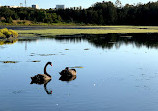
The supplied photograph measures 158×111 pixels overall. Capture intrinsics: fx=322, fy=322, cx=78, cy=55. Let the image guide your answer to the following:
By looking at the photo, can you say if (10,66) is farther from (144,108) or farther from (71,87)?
(144,108)

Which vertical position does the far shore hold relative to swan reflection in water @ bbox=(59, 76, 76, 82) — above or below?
below

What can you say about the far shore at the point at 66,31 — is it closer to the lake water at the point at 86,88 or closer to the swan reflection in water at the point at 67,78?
the lake water at the point at 86,88

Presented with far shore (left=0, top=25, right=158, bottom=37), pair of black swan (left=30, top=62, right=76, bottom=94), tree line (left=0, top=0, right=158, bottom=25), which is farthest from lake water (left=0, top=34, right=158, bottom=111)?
tree line (left=0, top=0, right=158, bottom=25)

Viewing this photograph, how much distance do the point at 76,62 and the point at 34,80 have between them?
793cm

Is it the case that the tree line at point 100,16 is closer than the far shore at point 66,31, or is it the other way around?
the far shore at point 66,31

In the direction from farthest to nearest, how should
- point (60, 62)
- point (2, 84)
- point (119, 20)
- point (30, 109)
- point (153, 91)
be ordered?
point (119, 20) → point (60, 62) → point (2, 84) → point (153, 91) → point (30, 109)

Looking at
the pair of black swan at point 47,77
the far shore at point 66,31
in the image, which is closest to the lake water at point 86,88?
the pair of black swan at point 47,77

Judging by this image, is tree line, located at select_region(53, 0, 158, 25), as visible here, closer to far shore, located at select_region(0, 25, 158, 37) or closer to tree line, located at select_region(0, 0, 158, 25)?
tree line, located at select_region(0, 0, 158, 25)

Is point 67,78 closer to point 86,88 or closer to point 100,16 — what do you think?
point 86,88

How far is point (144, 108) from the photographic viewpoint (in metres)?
12.4

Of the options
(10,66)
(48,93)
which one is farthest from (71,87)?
(10,66)

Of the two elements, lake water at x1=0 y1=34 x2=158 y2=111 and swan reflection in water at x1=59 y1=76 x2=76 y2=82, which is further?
swan reflection in water at x1=59 y1=76 x2=76 y2=82

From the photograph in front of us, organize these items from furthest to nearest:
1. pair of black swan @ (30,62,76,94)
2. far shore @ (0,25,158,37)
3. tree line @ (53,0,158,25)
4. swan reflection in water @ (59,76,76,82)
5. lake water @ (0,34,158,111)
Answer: tree line @ (53,0,158,25) → far shore @ (0,25,158,37) → swan reflection in water @ (59,76,76,82) → pair of black swan @ (30,62,76,94) → lake water @ (0,34,158,111)

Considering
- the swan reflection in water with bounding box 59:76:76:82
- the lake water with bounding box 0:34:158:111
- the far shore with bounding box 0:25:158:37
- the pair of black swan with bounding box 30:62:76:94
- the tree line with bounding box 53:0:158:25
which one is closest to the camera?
the lake water with bounding box 0:34:158:111
